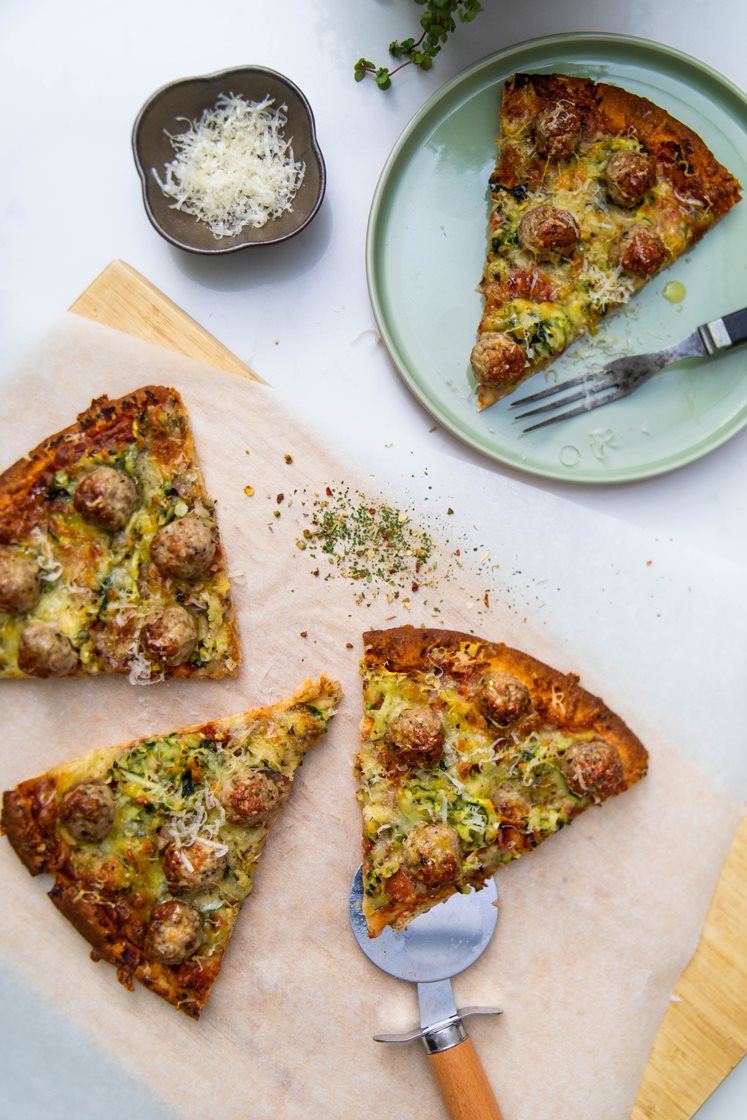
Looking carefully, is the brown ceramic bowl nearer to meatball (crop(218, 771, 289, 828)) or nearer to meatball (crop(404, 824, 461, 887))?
meatball (crop(218, 771, 289, 828))

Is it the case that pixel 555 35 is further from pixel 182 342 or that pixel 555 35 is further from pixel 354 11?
pixel 182 342

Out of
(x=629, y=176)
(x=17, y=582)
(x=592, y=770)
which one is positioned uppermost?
(x=629, y=176)

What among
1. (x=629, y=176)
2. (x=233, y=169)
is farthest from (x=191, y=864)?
(x=629, y=176)

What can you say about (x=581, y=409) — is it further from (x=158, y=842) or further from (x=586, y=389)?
(x=158, y=842)

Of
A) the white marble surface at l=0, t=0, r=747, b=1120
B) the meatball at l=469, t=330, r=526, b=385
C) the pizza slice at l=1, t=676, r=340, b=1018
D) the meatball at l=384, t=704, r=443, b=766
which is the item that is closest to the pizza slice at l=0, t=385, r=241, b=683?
the pizza slice at l=1, t=676, r=340, b=1018

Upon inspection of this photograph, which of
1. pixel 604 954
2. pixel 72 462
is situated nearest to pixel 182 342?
pixel 72 462

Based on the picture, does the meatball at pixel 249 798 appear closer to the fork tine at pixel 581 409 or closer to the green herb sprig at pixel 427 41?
the fork tine at pixel 581 409
